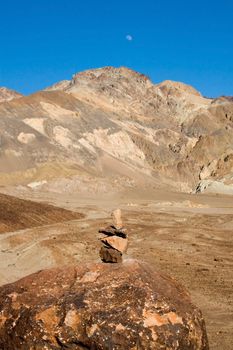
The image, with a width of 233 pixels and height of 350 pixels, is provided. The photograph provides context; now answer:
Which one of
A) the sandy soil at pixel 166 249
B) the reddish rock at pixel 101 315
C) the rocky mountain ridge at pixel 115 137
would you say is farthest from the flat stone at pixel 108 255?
the rocky mountain ridge at pixel 115 137

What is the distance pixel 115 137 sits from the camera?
12225cm

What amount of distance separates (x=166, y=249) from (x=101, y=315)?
2713 centimetres

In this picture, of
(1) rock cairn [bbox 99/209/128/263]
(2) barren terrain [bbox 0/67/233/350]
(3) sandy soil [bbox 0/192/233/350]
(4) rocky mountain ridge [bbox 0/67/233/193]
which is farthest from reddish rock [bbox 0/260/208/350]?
(4) rocky mountain ridge [bbox 0/67/233/193]

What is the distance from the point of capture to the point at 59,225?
50.4 meters

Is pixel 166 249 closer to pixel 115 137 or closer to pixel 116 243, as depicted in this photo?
pixel 116 243

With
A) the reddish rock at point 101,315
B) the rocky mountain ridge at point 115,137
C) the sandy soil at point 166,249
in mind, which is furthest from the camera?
the rocky mountain ridge at point 115,137

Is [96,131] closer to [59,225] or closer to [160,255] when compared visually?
[59,225]

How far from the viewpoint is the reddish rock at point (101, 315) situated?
9.19m

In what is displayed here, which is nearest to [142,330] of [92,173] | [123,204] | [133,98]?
[123,204]

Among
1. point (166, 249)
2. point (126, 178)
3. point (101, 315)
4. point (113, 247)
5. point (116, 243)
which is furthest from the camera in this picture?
point (126, 178)

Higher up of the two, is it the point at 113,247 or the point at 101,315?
the point at 101,315

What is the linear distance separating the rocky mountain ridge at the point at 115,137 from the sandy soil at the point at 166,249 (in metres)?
30.5

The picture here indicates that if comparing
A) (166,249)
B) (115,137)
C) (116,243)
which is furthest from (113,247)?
(115,137)

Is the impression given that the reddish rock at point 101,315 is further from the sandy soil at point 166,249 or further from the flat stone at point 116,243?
the flat stone at point 116,243
